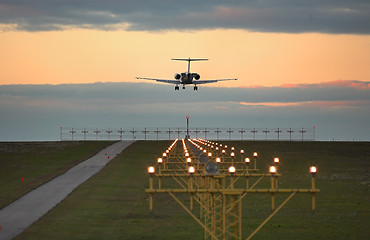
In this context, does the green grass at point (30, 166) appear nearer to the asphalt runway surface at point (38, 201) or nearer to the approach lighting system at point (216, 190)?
the asphalt runway surface at point (38, 201)

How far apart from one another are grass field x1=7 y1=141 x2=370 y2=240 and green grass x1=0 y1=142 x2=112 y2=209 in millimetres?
6851

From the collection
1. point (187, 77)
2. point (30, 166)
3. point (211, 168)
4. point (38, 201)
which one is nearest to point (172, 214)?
point (38, 201)

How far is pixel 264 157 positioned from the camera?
132 metres

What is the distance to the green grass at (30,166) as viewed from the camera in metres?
78.1

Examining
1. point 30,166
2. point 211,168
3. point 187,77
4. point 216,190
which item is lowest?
point 30,166

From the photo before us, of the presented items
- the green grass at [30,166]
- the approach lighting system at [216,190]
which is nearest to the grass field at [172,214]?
the approach lighting system at [216,190]

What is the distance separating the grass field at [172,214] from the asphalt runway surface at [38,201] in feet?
3.37

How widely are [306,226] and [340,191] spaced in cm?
2554

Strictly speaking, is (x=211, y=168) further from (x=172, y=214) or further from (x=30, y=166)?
(x=30, y=166)

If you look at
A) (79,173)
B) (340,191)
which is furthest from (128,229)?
(79,173)

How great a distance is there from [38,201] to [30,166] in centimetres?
4742

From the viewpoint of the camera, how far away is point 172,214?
58.9m

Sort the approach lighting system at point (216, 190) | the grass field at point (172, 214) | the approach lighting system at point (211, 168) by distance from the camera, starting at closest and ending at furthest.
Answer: the approach lighting system at point (211, 168), the approach lighting system at point (216, 190), the grass field at point (172, 214)

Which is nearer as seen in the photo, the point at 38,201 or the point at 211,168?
the point at 211,168
